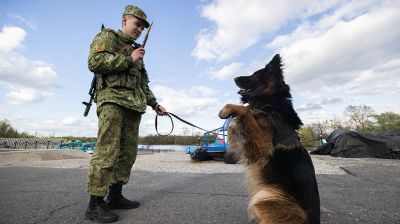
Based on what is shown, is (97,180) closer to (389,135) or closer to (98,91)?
(98,91)

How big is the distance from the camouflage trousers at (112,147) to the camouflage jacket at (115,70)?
129mm

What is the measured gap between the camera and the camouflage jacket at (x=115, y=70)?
3.05 meters

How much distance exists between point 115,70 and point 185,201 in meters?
2.14

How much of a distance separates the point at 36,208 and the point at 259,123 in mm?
3098

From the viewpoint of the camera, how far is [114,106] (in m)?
3.15

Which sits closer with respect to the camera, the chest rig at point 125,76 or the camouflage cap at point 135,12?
the chest rig at point 125,76

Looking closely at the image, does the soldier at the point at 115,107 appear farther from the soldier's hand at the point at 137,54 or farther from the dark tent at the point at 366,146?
the dark tent at the point at 366,146

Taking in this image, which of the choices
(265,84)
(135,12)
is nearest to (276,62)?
(265,84)

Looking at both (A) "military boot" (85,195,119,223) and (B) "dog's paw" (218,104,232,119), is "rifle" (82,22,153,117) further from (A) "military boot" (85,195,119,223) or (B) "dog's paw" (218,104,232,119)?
(B) "dog's paw" (218,104,232,119)

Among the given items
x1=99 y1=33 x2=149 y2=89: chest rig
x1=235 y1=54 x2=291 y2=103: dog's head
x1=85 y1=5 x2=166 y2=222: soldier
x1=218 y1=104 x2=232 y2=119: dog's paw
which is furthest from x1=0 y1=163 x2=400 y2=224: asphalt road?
x1=99 y1=33 x2=149 y2=89: chest rig

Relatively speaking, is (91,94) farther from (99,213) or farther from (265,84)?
(265,84)

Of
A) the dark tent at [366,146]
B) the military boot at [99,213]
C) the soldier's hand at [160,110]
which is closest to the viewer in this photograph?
the military boot at [99,213]

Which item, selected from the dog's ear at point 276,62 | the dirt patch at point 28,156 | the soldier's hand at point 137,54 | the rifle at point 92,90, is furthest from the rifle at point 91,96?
the dirt patch at point 28,156

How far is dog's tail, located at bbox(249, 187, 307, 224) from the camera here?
234cm
